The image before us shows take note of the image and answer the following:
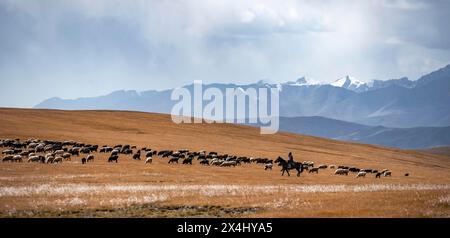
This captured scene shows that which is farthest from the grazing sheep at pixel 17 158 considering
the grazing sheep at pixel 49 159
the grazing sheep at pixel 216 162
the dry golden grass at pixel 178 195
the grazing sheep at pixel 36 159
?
the grazing sheep at pixel 216 162

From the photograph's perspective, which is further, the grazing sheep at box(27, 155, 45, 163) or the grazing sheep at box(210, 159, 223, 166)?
the grazing sheep at box(210, 159, 223, 166)

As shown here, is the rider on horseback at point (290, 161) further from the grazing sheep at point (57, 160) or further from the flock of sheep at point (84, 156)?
the grazing sheep at point (57, 160)

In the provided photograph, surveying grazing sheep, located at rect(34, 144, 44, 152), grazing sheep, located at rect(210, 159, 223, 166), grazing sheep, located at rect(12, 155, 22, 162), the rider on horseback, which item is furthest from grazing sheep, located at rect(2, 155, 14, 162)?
the rider on horseback

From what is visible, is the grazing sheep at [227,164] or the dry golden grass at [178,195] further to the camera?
the grazing sheep at [227,164]

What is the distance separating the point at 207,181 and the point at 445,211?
23.3 meters

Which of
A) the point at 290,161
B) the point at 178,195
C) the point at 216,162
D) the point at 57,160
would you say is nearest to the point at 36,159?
the point at 57,160

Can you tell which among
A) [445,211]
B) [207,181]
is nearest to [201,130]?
[207,181]

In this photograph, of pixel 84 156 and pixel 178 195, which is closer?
pixel 178 195

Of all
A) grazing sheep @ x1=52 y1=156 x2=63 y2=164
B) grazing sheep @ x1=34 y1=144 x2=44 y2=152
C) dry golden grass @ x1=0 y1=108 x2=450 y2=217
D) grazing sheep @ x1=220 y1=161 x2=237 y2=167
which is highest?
grazing sheep @ x1=34 y1=144 x2=44 y2=152

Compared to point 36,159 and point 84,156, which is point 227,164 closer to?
point 84,156

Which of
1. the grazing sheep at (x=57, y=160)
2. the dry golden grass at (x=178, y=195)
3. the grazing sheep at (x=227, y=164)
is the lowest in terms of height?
the dry golden grass at (x=178, y=195)

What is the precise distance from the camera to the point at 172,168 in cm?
5422

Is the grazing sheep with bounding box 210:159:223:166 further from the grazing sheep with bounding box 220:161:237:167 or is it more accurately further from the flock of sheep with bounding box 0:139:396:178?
the grazing sheep with bounding box 220:161:237:167
